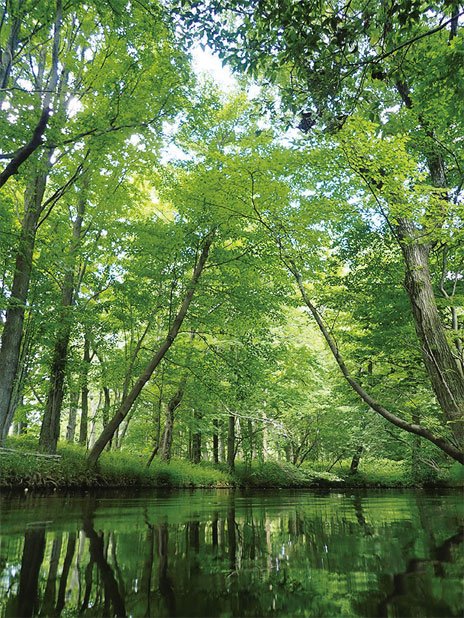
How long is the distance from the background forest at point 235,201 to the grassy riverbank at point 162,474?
1.91ft

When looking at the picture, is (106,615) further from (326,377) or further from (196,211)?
(326,377)

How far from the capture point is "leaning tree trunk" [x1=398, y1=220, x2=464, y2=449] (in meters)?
5.71

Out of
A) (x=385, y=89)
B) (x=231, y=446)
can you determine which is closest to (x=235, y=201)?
(x=385, y=89)

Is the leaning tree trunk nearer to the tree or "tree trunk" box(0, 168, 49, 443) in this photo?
the tree

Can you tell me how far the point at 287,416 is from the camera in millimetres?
16812

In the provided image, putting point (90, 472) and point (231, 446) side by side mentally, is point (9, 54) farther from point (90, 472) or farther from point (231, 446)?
point (231, 446)

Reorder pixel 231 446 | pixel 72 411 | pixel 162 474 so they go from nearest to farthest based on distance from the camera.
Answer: pixel 162 474, pixel 72 411, pixel 231 446

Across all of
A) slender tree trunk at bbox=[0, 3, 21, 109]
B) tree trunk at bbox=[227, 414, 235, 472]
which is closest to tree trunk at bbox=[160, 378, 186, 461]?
tree trunk at bbox=[227, 414, 235, 472]

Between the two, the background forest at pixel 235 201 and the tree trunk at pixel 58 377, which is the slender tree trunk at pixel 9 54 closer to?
the background forest at pixel 235 201

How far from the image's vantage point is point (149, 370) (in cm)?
979

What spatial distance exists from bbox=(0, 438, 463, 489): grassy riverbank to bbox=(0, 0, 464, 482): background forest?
583 millimetres

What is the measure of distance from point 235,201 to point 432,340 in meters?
4.11

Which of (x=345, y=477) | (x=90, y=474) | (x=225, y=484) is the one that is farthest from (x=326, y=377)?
(x=90, y=474)

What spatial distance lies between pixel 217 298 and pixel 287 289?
197 centimetres
